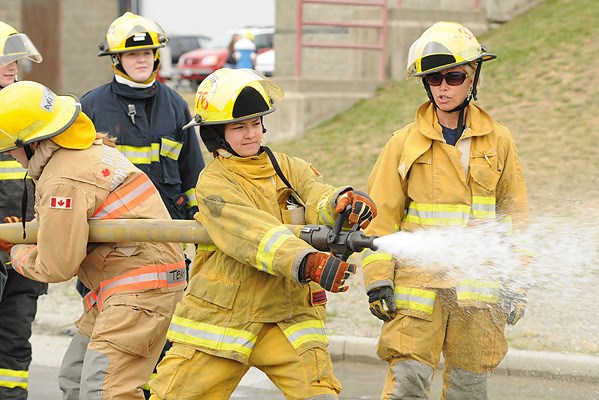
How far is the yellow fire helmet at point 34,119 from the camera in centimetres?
498

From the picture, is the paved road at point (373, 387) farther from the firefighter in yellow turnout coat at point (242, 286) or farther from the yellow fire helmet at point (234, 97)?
the yellow fire helmet at point (234, 97)

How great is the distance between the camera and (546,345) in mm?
7707

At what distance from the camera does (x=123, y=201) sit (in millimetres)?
5148

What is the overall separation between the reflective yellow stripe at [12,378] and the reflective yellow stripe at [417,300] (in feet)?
7.47

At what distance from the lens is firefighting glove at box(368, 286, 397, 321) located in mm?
5152

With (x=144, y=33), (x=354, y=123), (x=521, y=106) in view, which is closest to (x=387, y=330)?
(x=144, y=33)

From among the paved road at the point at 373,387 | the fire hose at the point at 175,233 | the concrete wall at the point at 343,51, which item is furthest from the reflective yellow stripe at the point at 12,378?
the concrete wall at the point at 343,51

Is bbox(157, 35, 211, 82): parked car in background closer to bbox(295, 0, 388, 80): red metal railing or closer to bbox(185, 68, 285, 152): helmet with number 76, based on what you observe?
bbox(295, 0, 388, 80): red metal railing

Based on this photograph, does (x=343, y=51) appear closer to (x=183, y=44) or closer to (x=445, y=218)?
(x=445, y=218)

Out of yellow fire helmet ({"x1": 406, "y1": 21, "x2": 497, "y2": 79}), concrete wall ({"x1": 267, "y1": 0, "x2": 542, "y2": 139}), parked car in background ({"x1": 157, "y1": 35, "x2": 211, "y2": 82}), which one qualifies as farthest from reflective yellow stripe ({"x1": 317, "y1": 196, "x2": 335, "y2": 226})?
parked car in background ({"x1": 157, "y1": 35, "x2": 211, "y2": 82})

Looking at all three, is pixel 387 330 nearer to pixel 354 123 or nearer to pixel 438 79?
pixel 438 79

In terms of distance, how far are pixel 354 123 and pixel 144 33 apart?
7.36 meters

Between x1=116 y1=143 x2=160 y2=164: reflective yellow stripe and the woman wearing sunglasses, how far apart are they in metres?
1.71

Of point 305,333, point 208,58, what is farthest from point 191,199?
point 208,58
